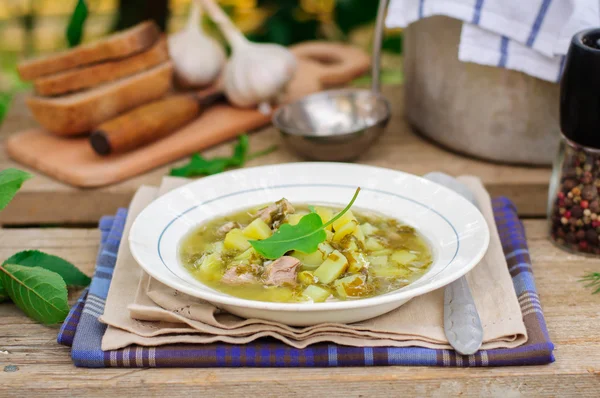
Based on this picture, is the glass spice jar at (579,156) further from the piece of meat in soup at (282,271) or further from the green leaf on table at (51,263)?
the green leaf on table at (51,263)

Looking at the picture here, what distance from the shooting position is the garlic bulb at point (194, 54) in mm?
2451

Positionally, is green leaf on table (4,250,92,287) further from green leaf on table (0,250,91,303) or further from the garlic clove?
the garlic clove

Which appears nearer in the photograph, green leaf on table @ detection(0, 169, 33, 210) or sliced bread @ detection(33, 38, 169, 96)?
green leaf on table @ detection(0, 169, 33, 210)

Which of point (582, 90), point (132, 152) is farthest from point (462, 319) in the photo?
point (132, 152)

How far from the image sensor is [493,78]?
6.27 feet

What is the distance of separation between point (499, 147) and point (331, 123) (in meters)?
0.47

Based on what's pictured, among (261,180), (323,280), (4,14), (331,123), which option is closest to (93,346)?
(323,280)

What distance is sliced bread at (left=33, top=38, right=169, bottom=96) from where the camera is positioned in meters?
2.25

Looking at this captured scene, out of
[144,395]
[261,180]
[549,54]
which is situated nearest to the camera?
[144,395]

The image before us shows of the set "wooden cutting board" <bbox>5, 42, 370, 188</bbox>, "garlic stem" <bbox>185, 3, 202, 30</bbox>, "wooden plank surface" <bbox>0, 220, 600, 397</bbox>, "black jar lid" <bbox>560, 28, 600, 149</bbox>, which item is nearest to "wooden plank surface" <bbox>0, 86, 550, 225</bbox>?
"wooden cutting board" <bbox>5, 42, 370, 188</bbox>

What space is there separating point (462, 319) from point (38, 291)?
0.74 metres

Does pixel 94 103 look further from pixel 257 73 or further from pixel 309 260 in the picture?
pixel 309 260

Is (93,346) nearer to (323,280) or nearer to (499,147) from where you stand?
(323,280)

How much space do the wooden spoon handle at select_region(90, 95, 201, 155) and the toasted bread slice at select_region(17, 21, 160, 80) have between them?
20 centimetres
